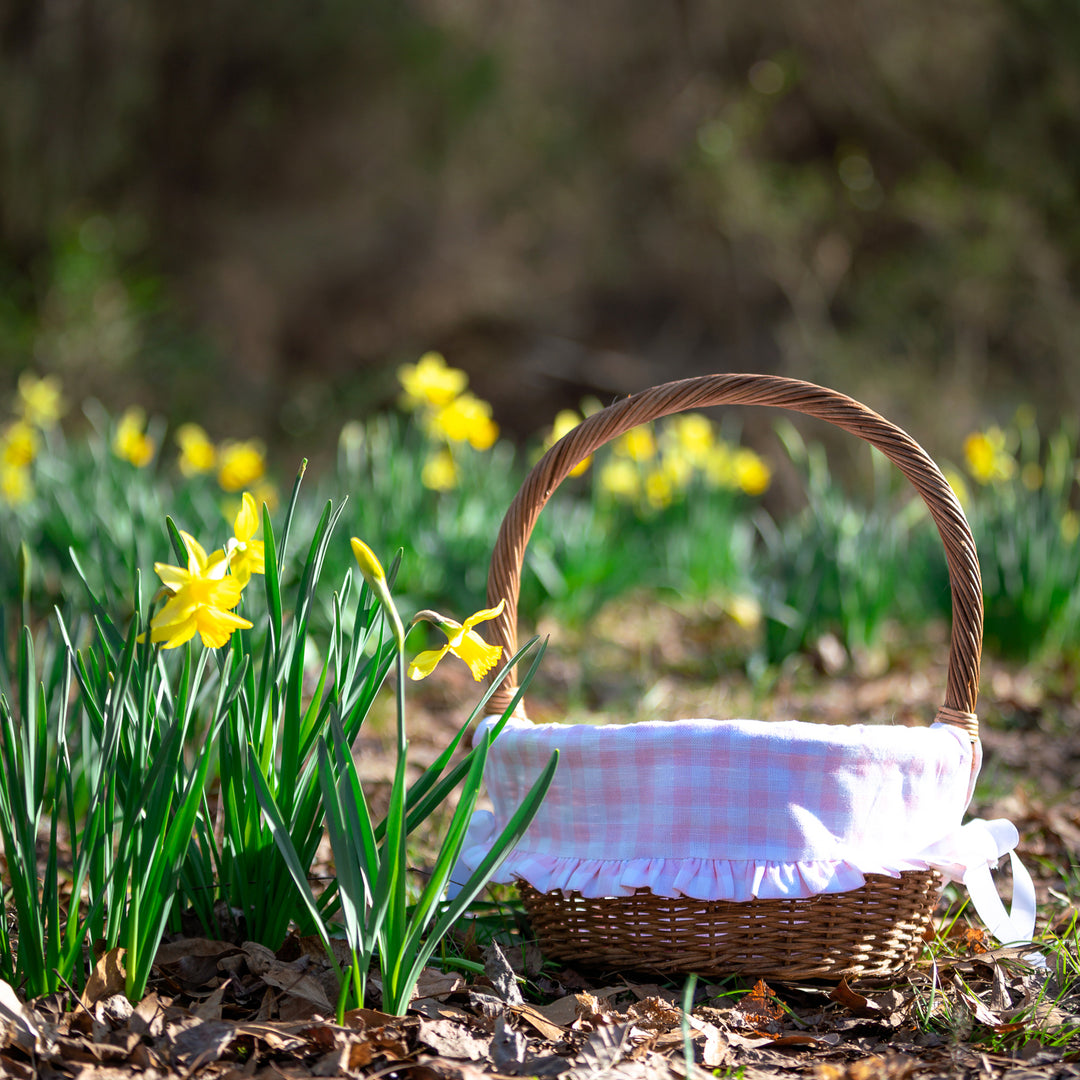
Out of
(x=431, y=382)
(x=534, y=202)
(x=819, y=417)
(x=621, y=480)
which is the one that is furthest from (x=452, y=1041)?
(x=534, y=202)

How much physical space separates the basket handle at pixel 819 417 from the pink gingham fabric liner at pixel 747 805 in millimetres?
84

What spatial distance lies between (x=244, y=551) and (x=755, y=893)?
61 cm

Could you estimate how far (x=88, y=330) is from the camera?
642 cm

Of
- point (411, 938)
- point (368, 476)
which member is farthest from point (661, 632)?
point (411, 938)

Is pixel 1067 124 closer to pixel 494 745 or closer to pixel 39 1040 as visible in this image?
pixel 494 745

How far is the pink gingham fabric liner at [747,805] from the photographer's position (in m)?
1.01

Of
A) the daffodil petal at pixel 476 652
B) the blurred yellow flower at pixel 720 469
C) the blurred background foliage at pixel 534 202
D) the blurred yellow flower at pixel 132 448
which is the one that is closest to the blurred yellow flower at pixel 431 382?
the blurred yellow flower at pixel 132 448

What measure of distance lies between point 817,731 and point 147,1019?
2.33 ft

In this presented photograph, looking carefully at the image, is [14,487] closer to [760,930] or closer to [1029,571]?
[760,930]

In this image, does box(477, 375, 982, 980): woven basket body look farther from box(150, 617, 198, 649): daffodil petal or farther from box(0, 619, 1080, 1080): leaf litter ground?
box(150, 617, 198, 649): daffodil petal

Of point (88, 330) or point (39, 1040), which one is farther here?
point (88, 330)

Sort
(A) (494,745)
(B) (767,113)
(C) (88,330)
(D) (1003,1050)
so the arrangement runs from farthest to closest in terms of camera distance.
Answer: (B) (767,113), (C) (88,330), (A) (494,745), (D) (1003,1050)

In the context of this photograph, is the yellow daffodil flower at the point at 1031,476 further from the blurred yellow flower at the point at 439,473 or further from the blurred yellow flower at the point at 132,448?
the blurred yellow flower at the point at 132,448

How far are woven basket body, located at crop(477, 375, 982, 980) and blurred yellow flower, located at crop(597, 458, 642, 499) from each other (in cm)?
232
